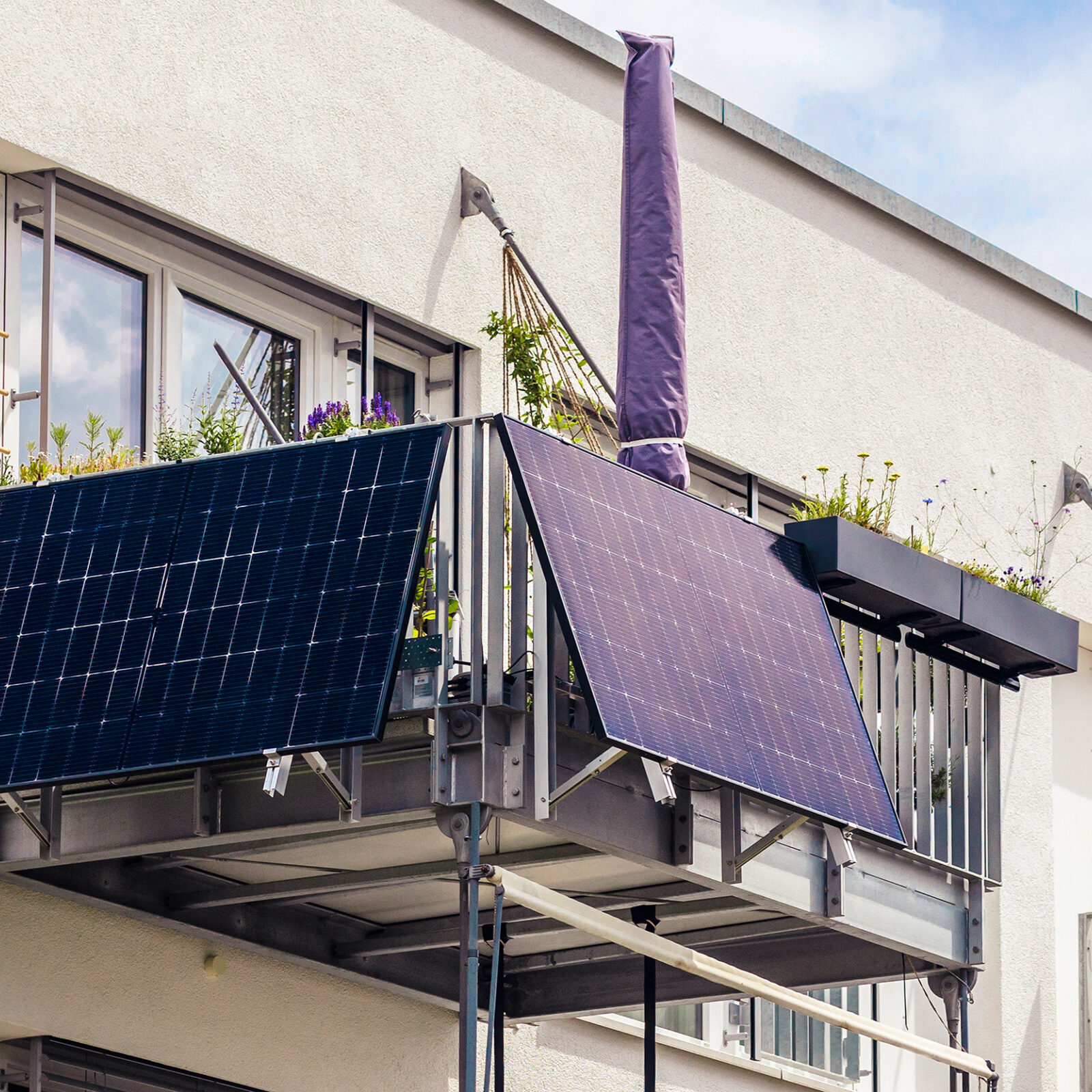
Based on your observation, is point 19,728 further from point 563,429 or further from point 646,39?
point 646,39

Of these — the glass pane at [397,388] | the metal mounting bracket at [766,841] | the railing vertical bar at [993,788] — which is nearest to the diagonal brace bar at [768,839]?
the metal mounting bracket at [766,841]

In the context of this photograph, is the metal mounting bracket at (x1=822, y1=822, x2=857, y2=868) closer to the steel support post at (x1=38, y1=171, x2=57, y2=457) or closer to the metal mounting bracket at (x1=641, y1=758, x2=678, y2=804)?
the metal mounting bracket at (x1=641, y1=758, x2=678, y2=804)

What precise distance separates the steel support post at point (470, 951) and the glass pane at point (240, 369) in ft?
12.3

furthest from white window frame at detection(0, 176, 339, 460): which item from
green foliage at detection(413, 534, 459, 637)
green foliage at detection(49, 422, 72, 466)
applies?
green foliage at detection(413, 534, 459, 637)

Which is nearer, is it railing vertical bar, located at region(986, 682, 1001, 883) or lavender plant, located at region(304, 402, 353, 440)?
lavender plant, located at region(304, 402, 353, 440)

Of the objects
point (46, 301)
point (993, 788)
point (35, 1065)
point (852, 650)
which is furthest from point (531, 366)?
point (35, 1065)

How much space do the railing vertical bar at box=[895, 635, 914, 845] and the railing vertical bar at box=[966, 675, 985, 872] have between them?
377 mm

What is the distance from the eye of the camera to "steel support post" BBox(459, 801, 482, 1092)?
8758mm

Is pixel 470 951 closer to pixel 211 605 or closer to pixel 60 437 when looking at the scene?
pixel 211 605

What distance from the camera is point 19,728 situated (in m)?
9.59

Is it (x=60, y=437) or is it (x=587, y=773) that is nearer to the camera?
(x=587, y=773)

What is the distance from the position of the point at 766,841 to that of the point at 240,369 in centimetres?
427

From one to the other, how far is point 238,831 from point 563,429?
3807 millimetres

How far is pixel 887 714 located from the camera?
1223 cm
